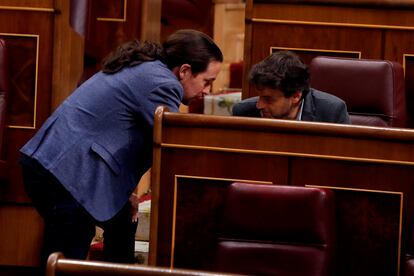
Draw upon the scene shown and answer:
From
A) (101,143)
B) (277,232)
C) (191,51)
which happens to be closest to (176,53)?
(191,51)

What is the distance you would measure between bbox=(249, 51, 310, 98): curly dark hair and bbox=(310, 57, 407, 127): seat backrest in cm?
11

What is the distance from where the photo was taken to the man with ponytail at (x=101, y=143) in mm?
890

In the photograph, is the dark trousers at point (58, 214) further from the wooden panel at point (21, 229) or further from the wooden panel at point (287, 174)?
the wooden panel at point (21, 229)

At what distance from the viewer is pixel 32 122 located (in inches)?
46.4

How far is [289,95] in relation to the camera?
991mm

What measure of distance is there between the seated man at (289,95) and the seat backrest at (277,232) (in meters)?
0.18

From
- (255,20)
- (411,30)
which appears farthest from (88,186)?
(411,30)

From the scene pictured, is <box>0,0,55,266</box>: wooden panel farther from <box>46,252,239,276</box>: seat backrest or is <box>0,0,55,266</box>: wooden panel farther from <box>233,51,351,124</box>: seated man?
<box>46,252,239,276</box>: seat backrest

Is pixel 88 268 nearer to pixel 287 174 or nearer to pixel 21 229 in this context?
pixel 287 174

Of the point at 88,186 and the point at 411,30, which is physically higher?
the point at 411,30

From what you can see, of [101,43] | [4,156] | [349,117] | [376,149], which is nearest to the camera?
[376,149]

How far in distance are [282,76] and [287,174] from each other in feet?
0.45

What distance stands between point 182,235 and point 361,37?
435 millimetres

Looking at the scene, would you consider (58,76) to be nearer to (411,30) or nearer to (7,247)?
(7,247)
